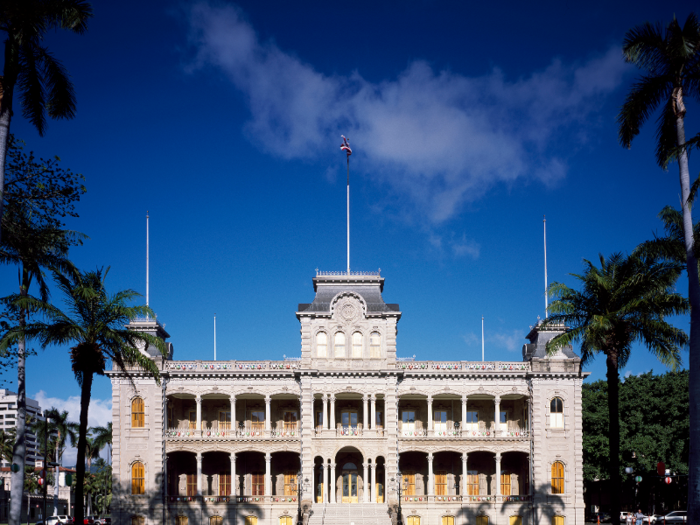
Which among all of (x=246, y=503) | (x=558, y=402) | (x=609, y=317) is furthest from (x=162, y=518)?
(x=609, y=317)

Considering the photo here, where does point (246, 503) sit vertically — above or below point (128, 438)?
below

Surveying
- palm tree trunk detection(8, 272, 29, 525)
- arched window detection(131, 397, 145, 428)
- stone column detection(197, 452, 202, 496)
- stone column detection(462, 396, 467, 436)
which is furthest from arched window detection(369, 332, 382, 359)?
palm tree trunk detection(8, 272, 29, 525)

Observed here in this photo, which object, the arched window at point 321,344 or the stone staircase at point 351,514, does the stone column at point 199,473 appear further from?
the arched window at point 321,344

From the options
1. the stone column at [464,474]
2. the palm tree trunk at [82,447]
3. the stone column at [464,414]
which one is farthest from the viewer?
the stone column at [464,414]

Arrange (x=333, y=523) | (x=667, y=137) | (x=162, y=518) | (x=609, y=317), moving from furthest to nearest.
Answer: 1. (x=162, y=518)
2. (x=333, y=523)
3. (x=609, y=317)
4. (x=667, y=137)

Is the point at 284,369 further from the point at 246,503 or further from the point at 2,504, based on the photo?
the point at 2,504

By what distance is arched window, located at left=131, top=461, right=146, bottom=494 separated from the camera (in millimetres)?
53156

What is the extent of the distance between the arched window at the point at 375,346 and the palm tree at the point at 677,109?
1198 inches

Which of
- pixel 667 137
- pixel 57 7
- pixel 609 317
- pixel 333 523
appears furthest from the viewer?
pixel 333 523

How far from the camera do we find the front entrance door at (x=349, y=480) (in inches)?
2196

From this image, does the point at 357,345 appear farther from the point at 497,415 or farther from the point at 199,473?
the point at 199,473

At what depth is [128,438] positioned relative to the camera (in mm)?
53688

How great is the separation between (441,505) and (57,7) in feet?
139

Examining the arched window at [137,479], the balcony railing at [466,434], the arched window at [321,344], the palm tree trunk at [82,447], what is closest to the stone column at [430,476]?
the balcony railing at [466,434]
